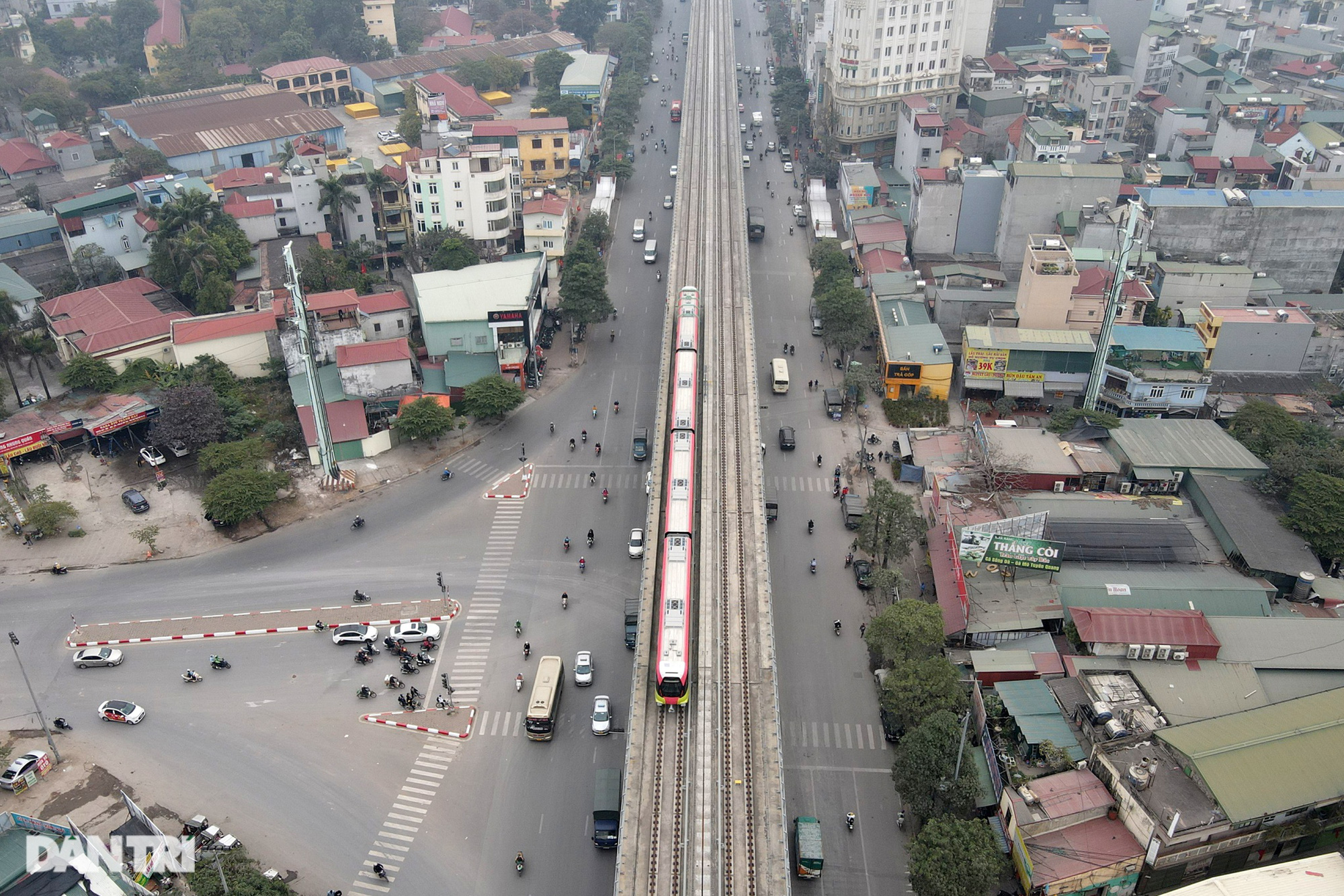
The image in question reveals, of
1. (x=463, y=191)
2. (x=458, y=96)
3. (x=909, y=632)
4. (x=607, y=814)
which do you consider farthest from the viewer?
(x=458, y=96)

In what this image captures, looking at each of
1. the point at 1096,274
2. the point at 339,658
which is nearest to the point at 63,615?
the point at 339,658

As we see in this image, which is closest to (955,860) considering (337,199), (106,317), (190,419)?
(190,419)

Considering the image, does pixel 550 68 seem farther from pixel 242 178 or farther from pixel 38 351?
pixel 38 351

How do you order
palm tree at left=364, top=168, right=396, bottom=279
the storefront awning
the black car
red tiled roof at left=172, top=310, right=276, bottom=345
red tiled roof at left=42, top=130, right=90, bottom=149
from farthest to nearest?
red tiled roof at left=42, top=130, right=90, bottom=149 < palm tree at left=364, top=168, right=396, bottom=279 < red tiled roof at left=172, top=310, right=276, bottom=345 < the storefront awning < the black car

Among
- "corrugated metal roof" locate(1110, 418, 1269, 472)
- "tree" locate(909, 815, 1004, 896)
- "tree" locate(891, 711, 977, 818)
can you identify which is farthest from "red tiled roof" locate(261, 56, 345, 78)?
"tree" locate(909, 815, 1004, 896)

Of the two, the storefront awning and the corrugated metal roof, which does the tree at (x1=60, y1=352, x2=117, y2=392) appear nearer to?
the storefront awning

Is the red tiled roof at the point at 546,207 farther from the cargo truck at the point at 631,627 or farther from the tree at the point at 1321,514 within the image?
the tree at the point at 1321,514
